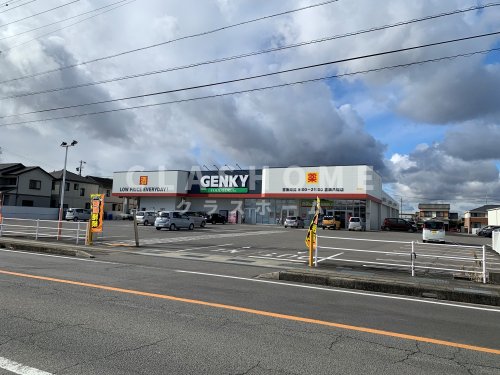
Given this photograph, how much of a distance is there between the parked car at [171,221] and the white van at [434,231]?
64.8 feet

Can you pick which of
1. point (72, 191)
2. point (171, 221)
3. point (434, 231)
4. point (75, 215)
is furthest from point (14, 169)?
point (434, 231)

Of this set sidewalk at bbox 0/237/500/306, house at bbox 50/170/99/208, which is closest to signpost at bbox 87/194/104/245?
sidewalk at bbox 0/237/500/306

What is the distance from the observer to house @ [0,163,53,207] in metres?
57.8

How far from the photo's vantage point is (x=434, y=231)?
1119 inches

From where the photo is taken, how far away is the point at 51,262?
1168 centimetres

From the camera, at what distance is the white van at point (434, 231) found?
2823 cm

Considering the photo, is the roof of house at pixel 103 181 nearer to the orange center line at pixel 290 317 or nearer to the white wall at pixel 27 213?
the white wall at pixel 27 213

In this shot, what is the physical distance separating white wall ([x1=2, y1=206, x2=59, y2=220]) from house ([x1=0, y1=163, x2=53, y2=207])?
1309 cm

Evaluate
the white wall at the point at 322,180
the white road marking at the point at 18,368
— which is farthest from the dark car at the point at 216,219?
the white road marking at the point at 18,368

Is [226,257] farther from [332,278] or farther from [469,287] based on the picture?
[469,287]

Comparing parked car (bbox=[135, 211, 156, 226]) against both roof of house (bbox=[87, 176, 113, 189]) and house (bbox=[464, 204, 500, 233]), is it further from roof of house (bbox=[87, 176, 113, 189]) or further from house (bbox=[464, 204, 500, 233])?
house (bbox=[464, 204, 500, 233])

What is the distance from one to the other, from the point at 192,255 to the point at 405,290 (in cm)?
846

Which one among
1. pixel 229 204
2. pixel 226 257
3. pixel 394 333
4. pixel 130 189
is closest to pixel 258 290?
pixel 394 333

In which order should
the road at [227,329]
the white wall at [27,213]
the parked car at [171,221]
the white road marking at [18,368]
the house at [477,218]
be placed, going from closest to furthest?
1. the white road marking at [18,368]
2. the road at [227,329]
3. the parked car at [171,221]
4. the white wall at [27,213]
5. the house at [477,218]
